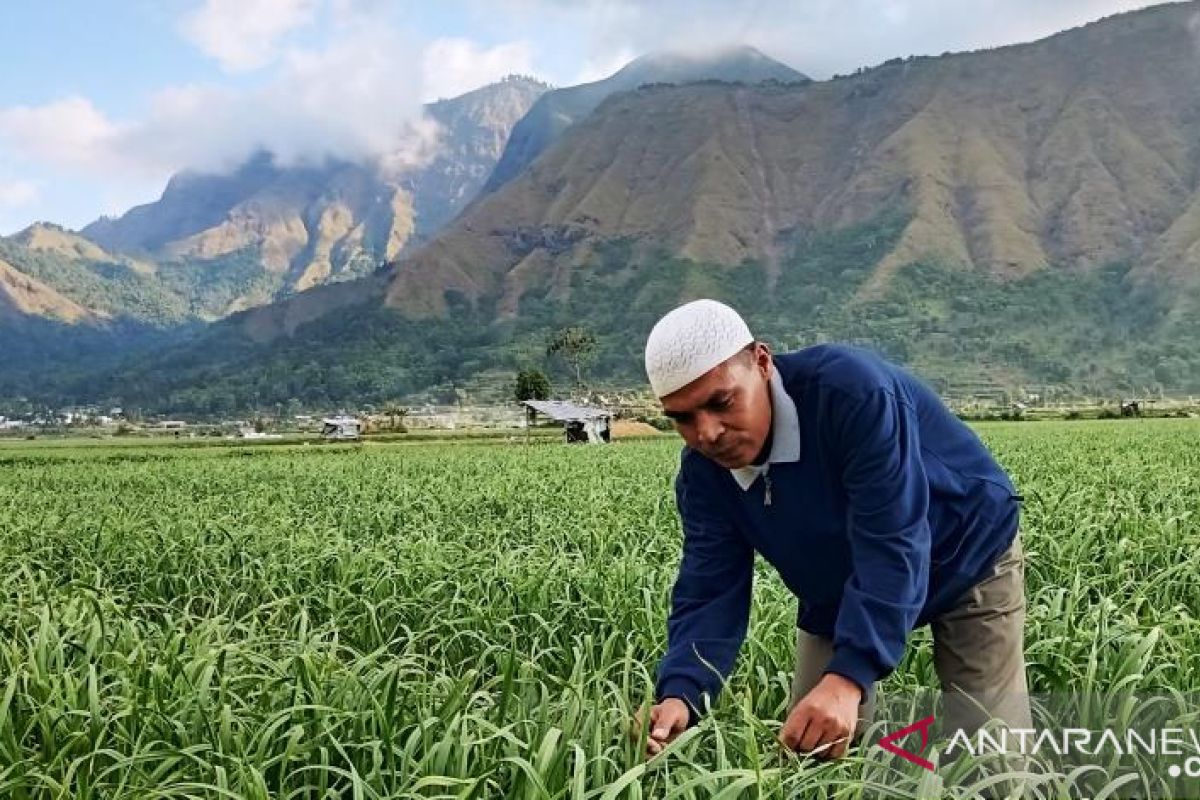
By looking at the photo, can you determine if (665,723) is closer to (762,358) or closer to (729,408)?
(729,408)

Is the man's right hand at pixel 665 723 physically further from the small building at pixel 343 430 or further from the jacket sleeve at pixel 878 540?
the small building at pixel 343 430

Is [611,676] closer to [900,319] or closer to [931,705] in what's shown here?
[931,705]

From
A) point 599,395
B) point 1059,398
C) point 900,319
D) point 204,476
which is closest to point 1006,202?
point 900,319

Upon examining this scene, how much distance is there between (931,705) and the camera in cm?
346

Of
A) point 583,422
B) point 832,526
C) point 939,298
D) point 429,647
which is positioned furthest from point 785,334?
point 832,526

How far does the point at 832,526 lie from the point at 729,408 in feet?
1.82

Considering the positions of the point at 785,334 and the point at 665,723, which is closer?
the point at 665,723

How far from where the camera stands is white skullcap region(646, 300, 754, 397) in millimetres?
2373

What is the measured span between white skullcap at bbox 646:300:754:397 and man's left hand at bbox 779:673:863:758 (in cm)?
86

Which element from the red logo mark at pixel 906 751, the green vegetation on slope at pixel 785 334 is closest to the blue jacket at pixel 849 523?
the red logo mark at pixel 906 751

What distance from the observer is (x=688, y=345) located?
2373 millimetres

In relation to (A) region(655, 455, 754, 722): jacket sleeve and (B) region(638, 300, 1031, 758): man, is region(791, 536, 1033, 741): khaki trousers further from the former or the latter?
(A) region(655, 455, 754, 722): jacket sleeve

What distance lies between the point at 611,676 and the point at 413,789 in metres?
2.19

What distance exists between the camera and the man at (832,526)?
97.5 inches
